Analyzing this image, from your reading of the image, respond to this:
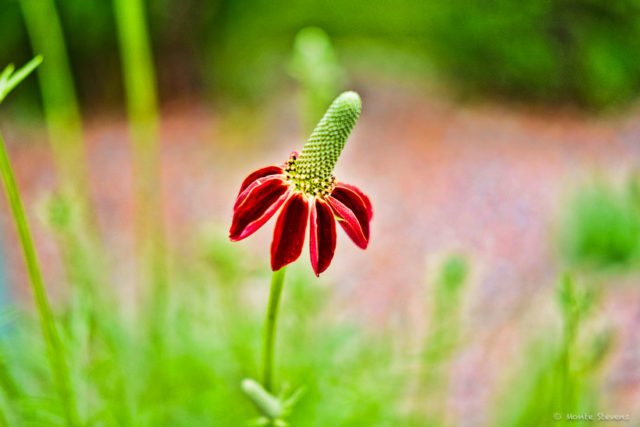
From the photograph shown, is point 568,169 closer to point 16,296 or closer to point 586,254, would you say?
point 586,254

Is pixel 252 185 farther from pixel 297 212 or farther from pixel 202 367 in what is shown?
pixel 202 367

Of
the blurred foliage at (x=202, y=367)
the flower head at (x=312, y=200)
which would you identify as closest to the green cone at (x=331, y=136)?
the flower head at (x=312, y=200)

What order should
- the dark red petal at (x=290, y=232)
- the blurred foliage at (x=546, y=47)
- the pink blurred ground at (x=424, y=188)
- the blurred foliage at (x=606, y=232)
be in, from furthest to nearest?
1. the blurred foliage at (x=546, y=47)
2. the pink blurred ground at (x=424, y=188)
3. the blurred foliage at (x=606, y=232)
4. the dark red petal at (x=290, y=232)

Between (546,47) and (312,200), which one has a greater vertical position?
(546,47)

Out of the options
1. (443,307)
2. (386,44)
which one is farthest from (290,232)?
(386,44)

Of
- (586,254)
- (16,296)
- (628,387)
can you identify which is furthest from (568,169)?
(16,296)

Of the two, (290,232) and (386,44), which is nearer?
(290,232)

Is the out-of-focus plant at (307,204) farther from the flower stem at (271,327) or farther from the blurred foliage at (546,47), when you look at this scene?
the blurred foliage at (546,47)

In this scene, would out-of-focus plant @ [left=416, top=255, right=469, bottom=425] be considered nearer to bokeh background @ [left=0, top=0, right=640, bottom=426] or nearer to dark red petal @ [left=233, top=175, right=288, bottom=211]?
bokeh background @ [left=0, top=0, right=640, bottom=426]
